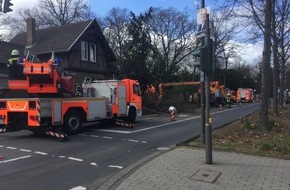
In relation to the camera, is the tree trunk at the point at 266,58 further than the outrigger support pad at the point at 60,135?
Yes

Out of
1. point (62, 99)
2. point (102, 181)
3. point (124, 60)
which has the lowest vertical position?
point (102, 181)

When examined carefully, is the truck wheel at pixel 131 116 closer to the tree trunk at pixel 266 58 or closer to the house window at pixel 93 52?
the tree trunk at pixel 266 58

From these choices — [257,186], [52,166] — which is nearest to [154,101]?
[52,166]

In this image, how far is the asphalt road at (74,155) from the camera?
770cm

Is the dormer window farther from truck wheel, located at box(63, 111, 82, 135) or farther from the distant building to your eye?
truck wheel, located at box(63, 111, 82, 135)

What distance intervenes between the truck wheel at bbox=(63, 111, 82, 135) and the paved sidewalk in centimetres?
623

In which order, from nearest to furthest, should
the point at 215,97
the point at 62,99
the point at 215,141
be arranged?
the point at 215,141 < the point at 62,99 < the point at 215,97

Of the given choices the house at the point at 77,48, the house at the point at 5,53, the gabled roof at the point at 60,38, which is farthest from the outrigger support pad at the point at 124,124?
the gabled roof at the point at 60,38

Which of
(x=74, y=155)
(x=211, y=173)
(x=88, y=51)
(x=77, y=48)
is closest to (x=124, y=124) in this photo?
(x=74, y=155)

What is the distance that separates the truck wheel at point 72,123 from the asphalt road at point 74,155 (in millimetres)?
353

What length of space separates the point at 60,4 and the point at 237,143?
2203 inches

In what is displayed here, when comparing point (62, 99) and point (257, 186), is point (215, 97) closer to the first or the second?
point (62, 99)

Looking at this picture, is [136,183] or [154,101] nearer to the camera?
[136,183]

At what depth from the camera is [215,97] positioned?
47781 mm
